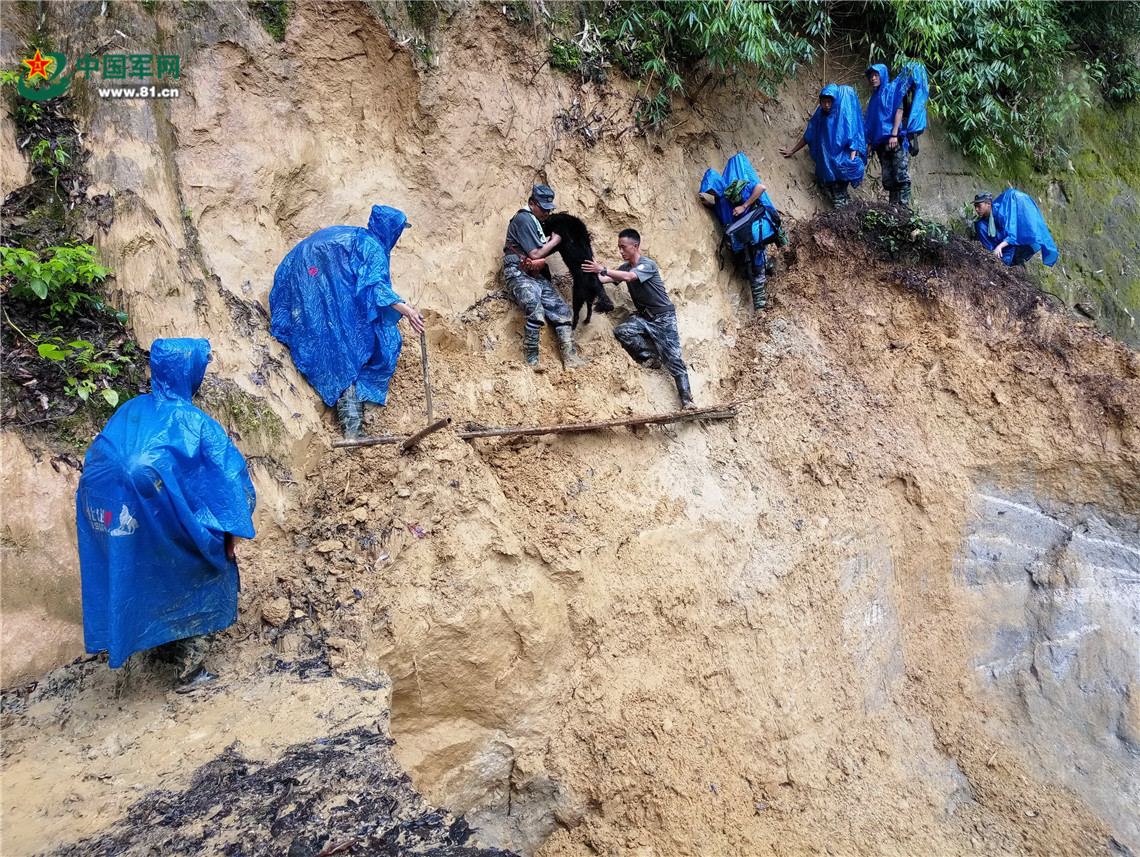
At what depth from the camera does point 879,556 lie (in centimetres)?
621

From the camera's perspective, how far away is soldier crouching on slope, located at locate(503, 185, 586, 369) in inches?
221

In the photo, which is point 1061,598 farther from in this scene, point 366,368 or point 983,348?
point 366,368

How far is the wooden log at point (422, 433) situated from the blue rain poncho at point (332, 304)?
0.47m

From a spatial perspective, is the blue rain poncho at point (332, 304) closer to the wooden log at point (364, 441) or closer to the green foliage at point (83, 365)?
the wooden log at point (364, 441)

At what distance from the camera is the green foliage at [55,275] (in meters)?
3.90

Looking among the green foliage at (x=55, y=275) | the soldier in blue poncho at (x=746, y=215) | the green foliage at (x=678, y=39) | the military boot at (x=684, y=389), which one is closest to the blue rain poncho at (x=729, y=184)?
the soldier in blue poncho at (x=746, y=215)

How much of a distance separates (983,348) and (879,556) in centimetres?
234

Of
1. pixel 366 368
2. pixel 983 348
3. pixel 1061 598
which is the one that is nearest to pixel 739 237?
pixel 983 348

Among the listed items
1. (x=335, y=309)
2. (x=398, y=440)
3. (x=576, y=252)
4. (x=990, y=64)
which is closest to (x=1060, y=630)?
(x=576, y=252)

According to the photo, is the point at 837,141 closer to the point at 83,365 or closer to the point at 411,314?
the point at 411,314

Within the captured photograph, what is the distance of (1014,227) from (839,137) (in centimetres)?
234

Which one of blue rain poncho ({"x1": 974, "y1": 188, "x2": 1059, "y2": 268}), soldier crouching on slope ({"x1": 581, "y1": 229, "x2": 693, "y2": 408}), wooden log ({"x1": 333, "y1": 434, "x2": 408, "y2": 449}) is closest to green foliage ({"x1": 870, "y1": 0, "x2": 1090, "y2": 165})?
blue rain poncho ({"x1": 974, "y1": 188, "x2": 1059, "y2": 268})

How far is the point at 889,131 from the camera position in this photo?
24.1 feet

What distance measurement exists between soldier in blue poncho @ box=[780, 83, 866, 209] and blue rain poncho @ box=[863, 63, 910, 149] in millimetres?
220
